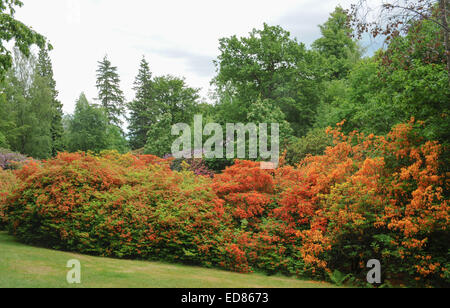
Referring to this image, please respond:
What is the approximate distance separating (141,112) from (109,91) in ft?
20.6

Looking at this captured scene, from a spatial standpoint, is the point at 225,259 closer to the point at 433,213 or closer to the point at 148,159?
the point at 433,213

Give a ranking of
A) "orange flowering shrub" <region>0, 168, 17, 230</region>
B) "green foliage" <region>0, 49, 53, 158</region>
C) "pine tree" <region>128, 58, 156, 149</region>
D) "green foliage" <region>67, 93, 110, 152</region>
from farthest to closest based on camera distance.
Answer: "pine tree" <region>128, 58, 156, 149</region>
"green foliage" <region>67, 93, 110, 152</region>
"green foliage" <region>0, 49, 53, 158</region>
"orange flowering shrub" <region>0, 168, 17, 230</region>

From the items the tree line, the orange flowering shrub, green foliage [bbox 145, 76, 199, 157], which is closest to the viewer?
the tree line

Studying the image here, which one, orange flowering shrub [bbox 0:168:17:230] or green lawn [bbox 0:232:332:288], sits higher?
orange flowering shrub [bbox 0:168:17:230]

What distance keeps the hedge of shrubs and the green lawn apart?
520 millimetres

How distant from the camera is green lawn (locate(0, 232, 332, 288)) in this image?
5.14 metres

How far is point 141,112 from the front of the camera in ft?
138

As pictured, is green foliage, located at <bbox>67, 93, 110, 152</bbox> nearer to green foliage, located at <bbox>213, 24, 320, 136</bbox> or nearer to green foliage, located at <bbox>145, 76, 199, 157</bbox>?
green foliage, located at <bbox>145, 76, 199, 157</bbox>

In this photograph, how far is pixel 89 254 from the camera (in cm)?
742

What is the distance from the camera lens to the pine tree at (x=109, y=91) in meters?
44.4

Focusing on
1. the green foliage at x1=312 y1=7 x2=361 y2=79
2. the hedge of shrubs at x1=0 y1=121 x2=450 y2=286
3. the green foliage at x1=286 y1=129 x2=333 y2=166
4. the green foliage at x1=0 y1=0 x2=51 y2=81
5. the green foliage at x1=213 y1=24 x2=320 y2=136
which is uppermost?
the green foliage at x1=312 y1=7 x2=361 y2=79

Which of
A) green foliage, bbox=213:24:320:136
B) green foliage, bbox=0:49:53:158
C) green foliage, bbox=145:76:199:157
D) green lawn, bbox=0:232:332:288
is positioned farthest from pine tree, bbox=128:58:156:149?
green lawn, bbox=0:232:332:288
